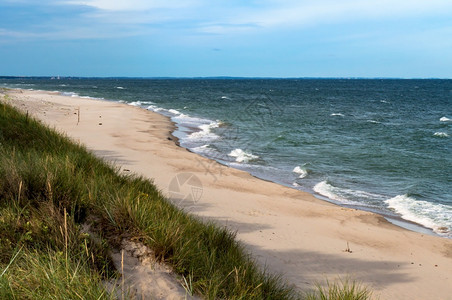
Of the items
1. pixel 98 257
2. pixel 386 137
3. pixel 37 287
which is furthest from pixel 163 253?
pixel 386 137

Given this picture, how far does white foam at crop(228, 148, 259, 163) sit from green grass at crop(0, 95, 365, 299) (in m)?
13.9

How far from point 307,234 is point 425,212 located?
5.35 meters

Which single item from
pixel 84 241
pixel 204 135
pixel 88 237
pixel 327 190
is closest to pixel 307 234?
pixel 327 190

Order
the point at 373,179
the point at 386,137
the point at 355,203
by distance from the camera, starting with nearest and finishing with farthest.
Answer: the point at 355,203
the point at 373,179
the point at 386,137

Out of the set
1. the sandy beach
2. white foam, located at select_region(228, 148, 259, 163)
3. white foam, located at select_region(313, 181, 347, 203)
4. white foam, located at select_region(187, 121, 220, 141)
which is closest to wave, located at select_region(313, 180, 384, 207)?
white foam, located at select_region(313, 181, 347, 203)

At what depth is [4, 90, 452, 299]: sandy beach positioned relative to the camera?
738 cm

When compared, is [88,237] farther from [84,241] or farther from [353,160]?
[353,160]

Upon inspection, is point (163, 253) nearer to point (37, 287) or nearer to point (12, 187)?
point (37, 287)

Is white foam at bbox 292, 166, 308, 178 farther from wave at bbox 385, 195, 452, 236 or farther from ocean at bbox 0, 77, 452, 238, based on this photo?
wave at bbox 385, 195, 452, 236

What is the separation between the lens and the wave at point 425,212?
37.7 feet

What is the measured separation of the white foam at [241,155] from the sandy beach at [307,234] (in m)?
3.12

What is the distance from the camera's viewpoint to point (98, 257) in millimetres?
4156

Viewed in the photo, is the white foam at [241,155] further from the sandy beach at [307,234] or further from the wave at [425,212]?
the wave at [425,212]

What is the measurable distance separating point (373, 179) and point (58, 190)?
14453 mm
